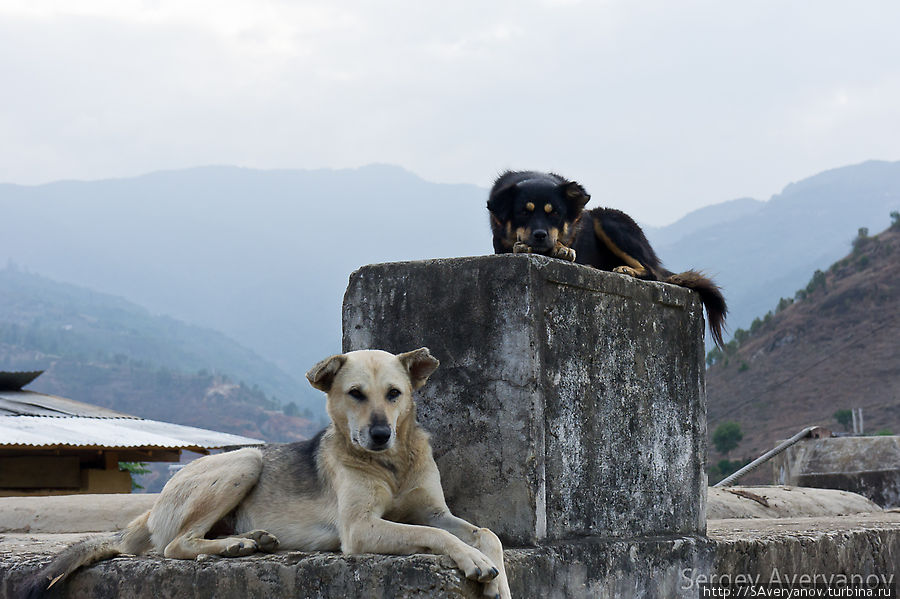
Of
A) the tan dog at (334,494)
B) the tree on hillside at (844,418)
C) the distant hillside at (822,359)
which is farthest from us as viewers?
the distant hillside at (822,359)

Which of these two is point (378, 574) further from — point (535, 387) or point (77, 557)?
point (77, 557)

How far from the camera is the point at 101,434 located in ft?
49.6

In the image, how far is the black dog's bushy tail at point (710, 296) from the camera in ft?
18.4

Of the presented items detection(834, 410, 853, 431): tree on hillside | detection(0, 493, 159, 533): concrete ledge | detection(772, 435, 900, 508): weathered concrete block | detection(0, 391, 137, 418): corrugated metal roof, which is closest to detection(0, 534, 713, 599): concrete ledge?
detection(0, 493, 159, 533): concrete ledge

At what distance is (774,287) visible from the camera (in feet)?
647

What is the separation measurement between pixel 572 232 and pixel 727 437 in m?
40.8

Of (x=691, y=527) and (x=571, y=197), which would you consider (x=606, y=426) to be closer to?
(x=691, y=527)

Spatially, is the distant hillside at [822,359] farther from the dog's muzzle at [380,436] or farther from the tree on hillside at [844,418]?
the dog's muzzle at [380,436]

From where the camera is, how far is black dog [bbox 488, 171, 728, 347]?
536 centimetres

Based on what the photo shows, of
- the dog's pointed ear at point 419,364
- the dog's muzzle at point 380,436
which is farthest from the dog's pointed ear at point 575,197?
the dog's muzzle at point 380,436

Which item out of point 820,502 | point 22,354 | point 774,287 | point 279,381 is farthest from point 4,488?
point 774,287

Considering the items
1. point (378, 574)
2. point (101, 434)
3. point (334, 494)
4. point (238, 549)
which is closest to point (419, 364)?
point (334, 494)

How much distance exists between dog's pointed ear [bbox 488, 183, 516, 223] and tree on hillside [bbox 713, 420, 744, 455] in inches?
1602

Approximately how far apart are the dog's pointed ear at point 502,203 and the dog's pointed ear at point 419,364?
160 centimetres
